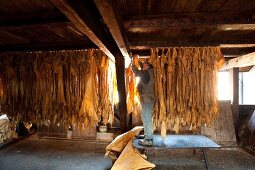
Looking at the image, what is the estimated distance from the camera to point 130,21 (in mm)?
2730

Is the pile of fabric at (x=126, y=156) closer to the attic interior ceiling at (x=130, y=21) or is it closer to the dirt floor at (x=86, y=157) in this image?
the dirt floor at (x=86, y=157)

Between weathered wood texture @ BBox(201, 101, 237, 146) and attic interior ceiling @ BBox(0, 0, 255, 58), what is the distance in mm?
3126

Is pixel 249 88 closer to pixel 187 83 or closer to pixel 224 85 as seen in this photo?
pixel 224 85

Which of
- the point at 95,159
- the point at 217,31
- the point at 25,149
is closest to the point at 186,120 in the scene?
the point at 217,31

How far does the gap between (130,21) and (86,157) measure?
406cm

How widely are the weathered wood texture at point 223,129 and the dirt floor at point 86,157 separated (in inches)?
10.6

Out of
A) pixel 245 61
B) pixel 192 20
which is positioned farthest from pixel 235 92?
pixel 192 20

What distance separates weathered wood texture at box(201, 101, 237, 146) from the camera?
20.4 ft

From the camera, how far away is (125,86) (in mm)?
4191

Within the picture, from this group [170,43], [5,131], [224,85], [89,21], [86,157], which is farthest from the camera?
[224,85]

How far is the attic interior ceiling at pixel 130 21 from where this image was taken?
6.98 ft

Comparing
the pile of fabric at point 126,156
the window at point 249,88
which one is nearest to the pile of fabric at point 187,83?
the pile of fabric at point 126,156

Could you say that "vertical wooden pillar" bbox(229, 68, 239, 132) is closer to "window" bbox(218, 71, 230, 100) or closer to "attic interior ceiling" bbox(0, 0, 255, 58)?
"window" bbox(218, 71, 230, 100)

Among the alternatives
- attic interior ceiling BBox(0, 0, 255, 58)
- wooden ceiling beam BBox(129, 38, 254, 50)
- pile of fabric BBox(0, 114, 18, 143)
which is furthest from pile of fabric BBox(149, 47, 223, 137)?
pile of fabric BBox(0, 114, 18, 143)
